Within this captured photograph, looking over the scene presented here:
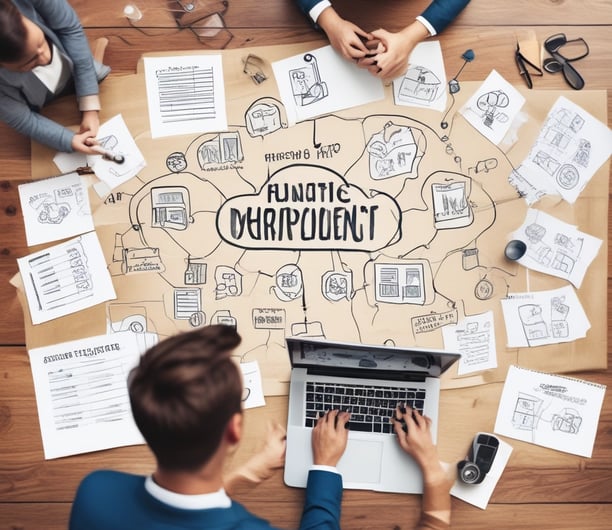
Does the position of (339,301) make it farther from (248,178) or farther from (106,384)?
(106,384)

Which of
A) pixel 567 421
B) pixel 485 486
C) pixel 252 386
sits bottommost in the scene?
pixel 485 486

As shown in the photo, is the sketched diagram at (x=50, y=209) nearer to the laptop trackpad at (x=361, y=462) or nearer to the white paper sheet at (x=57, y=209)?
the white paper sheet at (x=57, y=209)

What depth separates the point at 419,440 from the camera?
1115 millimetres

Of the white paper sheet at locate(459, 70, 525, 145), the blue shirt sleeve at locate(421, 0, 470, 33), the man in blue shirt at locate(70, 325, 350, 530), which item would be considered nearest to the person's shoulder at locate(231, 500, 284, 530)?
the man in blue shirt at locate(70, 325, 350, 530)

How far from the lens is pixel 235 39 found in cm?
119

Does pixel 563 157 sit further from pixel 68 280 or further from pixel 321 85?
pixel 68 280

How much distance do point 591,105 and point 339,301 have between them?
24.6 inches

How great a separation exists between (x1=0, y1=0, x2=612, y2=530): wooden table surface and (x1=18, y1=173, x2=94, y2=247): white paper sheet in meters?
0.03

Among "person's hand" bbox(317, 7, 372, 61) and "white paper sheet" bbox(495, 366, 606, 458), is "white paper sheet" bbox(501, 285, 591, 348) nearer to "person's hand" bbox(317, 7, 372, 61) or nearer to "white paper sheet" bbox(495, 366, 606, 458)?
"white paper sheet" bbox(495, 366, 606, 458)

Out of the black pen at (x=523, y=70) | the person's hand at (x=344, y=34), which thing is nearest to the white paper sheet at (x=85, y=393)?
the person's hand at (x=344, y=34)

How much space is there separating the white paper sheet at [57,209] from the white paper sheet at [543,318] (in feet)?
2.72

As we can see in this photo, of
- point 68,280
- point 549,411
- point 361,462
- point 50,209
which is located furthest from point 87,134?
point 549,411

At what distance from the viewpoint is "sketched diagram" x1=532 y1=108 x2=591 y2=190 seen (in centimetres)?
118

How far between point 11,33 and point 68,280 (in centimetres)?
46
